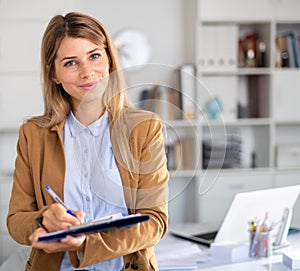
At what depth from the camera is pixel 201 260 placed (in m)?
2.22

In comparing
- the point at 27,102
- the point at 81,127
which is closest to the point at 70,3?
the point at 27,102

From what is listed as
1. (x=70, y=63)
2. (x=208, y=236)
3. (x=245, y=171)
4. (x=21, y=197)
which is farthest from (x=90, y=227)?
(x=245, y=171)

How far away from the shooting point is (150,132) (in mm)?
1598

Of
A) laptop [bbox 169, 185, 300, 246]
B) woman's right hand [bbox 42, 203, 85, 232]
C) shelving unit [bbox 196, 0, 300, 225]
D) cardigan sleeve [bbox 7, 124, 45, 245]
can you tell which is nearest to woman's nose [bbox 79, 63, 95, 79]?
cardigan sleeve [bbox 7, 124, 45, 245]

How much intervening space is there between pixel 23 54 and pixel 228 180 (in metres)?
1.67

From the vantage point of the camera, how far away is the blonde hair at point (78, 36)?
1.57m

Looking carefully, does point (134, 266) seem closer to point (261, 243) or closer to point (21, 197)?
point (21, 197)

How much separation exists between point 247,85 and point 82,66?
10.1ft

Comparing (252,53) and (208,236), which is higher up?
(252,53)

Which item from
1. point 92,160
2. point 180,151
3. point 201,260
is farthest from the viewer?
point 201,260

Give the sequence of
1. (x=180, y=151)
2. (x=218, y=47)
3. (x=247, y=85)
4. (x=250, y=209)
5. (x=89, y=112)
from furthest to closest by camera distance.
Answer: (x=247, y=85) → (x=218, y=47) → (x=250, y=209) → (x=180, y=151) → (x=89, y=112)

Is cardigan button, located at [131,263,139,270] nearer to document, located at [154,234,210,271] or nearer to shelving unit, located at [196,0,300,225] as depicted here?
document, located at [154,234,210,271]

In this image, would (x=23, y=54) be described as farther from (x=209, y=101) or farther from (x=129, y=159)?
(x=129, y=159)

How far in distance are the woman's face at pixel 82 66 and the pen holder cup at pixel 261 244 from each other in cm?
101
